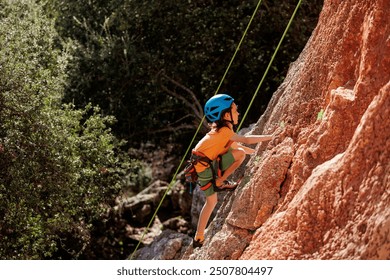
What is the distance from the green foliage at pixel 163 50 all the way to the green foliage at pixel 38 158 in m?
2.84

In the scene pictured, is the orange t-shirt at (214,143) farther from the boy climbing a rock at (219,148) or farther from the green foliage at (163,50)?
the green foliage at (163,50)

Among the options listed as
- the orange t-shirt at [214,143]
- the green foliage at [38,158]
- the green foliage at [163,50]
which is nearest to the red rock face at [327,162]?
the orange t-shirt at [214,143]

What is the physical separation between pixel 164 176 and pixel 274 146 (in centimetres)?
1389

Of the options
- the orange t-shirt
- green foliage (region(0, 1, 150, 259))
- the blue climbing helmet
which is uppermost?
the blue climbing helmet

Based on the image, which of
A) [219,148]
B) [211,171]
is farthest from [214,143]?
[211,171]

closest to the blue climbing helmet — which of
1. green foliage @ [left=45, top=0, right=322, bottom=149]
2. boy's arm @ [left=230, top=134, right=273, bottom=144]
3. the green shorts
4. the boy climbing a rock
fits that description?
the boy climbing a rock

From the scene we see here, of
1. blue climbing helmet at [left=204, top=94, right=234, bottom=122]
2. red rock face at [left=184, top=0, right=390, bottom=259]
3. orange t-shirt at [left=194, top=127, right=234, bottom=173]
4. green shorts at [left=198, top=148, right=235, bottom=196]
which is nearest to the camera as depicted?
red rock face at [left=184, top=0, right=390, bottom=259]

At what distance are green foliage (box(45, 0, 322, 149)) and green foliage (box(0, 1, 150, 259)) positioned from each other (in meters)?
2.84

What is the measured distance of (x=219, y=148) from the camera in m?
10.2

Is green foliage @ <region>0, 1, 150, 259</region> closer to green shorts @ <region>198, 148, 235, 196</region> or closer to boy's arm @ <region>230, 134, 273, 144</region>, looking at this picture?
green shorts @ <region>198, 148, 235, 196</region>

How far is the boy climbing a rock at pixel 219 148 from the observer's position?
9938 millimetres

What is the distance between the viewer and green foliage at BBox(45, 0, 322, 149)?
2122 cm

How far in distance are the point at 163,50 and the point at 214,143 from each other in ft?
39.5
